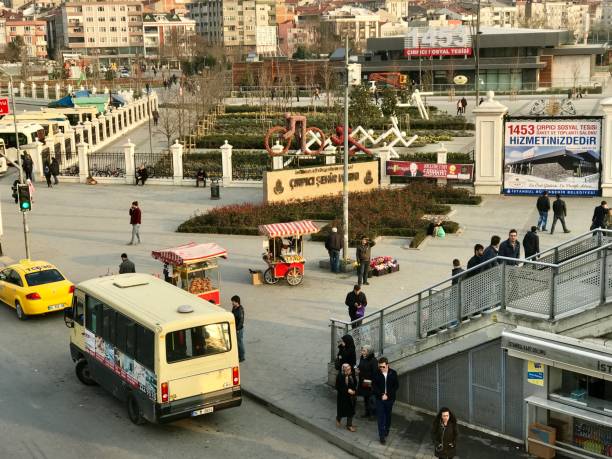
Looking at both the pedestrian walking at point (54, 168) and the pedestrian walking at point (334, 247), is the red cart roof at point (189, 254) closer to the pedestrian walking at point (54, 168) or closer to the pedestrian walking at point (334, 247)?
the pedestrian walking at point (334, 247)

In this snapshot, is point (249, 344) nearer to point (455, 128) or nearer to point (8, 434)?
point (8, 434)

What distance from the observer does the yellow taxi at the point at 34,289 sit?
20531mm

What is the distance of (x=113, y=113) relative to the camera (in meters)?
57.5

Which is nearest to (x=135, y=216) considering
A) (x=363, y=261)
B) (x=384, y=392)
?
(x=363, y=261)

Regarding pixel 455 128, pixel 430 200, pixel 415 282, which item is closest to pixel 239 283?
pixel 415 282

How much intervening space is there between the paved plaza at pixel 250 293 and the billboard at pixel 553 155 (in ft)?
2.25

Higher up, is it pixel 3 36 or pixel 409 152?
pixel 3 36

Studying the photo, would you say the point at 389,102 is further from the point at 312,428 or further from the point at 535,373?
the point at 535,373

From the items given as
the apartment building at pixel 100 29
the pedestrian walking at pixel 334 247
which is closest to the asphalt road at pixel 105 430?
the pedestrian walking at pixel 334 247

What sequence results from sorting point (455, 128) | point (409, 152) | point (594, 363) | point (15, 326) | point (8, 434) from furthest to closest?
point (455, 128), point (409, 152), point (15, 326), point (8, 434), point (594, 363)

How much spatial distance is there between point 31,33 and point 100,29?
16.4 meters

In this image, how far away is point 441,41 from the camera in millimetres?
87438

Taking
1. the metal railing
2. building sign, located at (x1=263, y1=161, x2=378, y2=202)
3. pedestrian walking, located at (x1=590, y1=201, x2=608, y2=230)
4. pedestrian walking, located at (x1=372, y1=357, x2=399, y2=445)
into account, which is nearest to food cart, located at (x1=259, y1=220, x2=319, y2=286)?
the metal railing

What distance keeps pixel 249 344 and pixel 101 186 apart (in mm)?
24229
